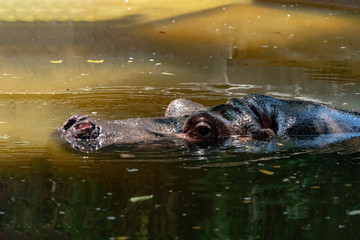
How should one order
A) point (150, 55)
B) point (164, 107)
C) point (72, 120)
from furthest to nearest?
point (150, 55), point (164, 107), point (72, 120)

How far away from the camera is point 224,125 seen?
6473 millimetres

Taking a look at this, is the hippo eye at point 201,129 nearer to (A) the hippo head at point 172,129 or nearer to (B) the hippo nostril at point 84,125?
(A) the hippo head at point 172,129

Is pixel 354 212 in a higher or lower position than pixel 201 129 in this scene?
lower

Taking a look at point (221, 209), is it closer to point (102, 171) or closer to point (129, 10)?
point (102, 171)

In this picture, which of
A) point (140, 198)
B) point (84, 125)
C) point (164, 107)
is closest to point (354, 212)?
point (140, 198)

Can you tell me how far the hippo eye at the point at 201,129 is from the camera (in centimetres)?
641

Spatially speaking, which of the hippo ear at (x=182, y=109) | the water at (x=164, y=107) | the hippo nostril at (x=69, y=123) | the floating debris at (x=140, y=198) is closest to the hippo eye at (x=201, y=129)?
the water at (x=164, y=107)

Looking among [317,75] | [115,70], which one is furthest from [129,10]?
[317,75]

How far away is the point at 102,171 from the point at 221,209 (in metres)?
1.25

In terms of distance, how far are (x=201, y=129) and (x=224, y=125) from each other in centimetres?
22

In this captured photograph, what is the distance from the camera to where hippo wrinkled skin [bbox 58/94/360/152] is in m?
6.25

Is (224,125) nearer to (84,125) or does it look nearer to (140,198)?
(84,125)

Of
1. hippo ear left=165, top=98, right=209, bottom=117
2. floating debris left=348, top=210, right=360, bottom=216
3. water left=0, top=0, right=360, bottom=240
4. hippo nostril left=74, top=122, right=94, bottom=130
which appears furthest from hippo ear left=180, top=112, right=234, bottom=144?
floating debris left=348, top=210, right=360, bottom=216

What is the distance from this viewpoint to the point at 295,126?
21.6ft
